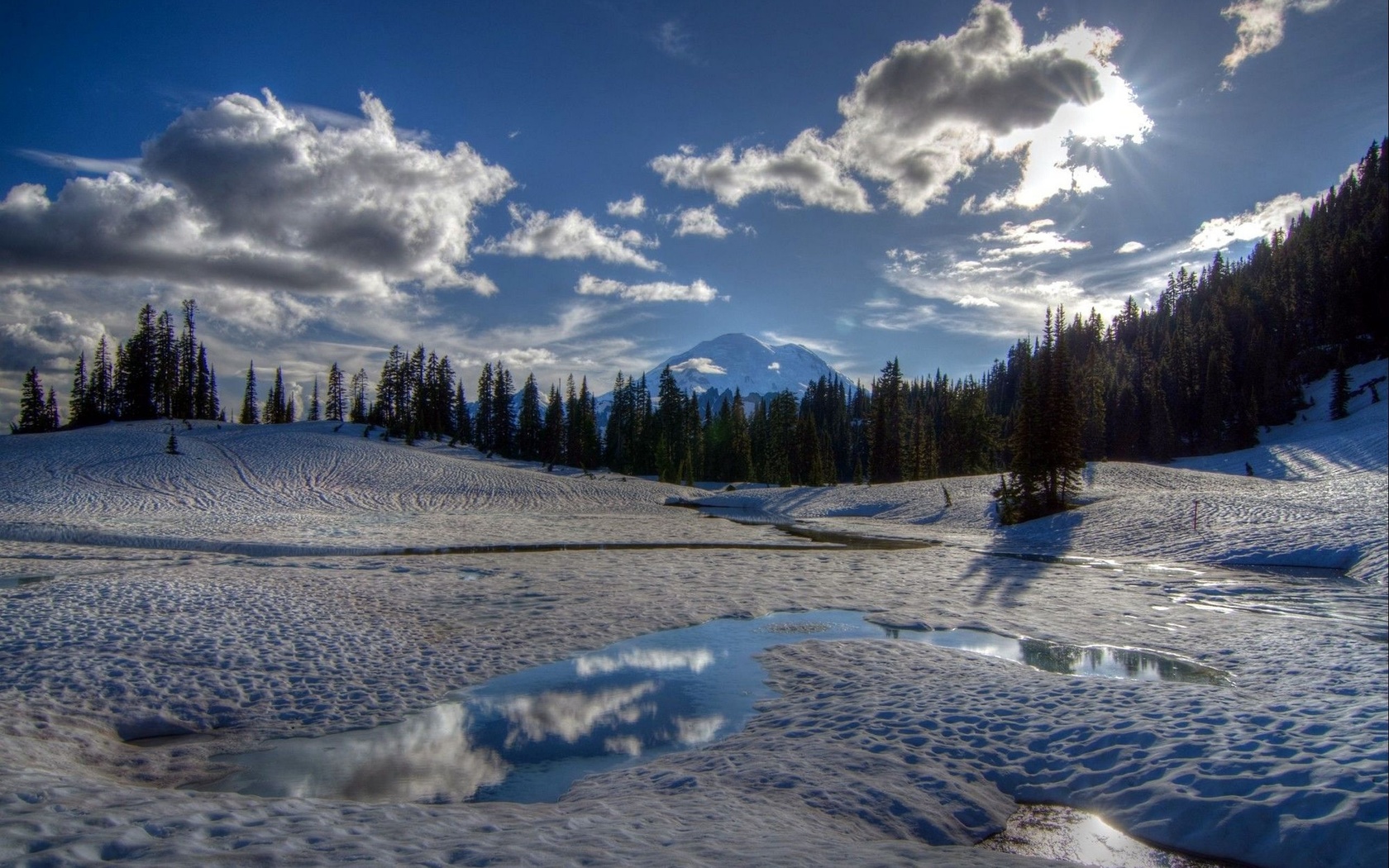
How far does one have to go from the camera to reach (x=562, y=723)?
8.36m

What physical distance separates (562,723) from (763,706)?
284cm

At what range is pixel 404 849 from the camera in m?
4.55

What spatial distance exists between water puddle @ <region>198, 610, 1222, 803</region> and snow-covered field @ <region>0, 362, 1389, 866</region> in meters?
0.43

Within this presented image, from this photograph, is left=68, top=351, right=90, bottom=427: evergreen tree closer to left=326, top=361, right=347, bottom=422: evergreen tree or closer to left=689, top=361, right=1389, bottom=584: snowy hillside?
left=326, top=361, right=347, bottom=422: evergreen tree

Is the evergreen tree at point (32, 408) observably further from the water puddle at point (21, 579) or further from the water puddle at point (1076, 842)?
the water puddle at point (1076, 842)

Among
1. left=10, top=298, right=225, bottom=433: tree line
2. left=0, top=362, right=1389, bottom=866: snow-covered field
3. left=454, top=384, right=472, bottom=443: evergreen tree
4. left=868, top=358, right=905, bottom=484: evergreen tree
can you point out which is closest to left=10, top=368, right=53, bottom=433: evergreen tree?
left=10, top=298, right=225, bottom=433: tree line

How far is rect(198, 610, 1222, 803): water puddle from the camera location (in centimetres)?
668

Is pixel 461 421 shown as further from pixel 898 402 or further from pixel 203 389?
pixel 898 402

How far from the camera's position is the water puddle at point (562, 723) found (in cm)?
668

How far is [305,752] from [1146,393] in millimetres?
108301

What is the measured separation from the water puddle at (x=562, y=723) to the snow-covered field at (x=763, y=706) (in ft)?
1.39

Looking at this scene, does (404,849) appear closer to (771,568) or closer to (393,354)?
(771,568)

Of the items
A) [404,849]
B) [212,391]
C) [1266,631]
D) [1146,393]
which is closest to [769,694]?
[404,849]

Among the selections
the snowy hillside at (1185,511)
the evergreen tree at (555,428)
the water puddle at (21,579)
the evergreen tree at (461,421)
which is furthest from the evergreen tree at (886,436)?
the water puddle at (21,579)
